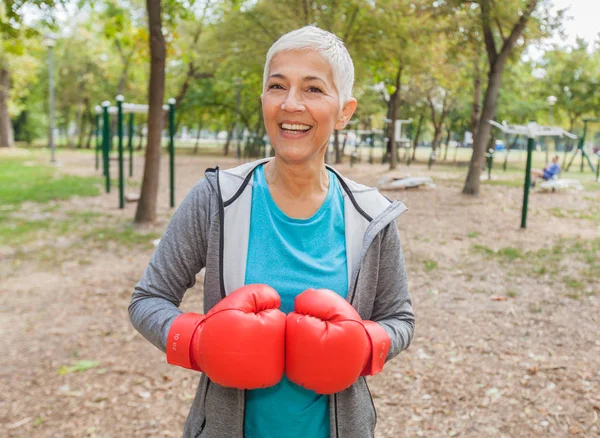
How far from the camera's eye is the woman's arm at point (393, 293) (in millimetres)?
1481

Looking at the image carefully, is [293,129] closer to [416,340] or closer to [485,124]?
[416,340]

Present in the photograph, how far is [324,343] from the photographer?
1266 mm

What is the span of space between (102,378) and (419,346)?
2370mm

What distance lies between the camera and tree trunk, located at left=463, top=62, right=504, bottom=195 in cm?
1141

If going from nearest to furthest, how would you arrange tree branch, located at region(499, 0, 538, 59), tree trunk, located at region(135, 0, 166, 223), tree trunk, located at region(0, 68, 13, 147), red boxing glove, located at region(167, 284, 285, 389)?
red boxing glove, located at region(167, 284, 285, 389) < tree trunk, located at region(135, 0, 166, 223) < tree branch, located at region(499, 0, 538, 59) < tree trunk, located at region(0, 68, 13, 147)

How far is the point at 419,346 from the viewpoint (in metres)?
4.25

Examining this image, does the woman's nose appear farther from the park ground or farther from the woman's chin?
the park ground

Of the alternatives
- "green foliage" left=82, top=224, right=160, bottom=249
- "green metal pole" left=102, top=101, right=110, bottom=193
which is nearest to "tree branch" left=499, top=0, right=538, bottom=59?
"green foliage" left=82, top=224, right=160, bottom=249

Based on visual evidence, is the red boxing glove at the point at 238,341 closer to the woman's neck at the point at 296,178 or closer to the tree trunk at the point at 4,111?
the woman's neck at the point at 296,178

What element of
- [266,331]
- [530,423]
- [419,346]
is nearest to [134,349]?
[419,346]

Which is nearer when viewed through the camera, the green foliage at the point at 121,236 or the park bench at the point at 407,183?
the green foliage at the point at 121,236

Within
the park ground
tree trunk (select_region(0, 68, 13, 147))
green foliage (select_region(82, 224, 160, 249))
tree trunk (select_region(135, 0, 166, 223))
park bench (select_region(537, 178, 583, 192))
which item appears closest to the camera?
the park ground

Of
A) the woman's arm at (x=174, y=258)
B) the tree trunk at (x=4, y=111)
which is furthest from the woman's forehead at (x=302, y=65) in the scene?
the tree trunk at (x=4, y=111)

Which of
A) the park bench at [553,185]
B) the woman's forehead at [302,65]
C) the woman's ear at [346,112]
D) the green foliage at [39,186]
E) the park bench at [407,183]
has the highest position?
the woman's forehead at [302,65]
